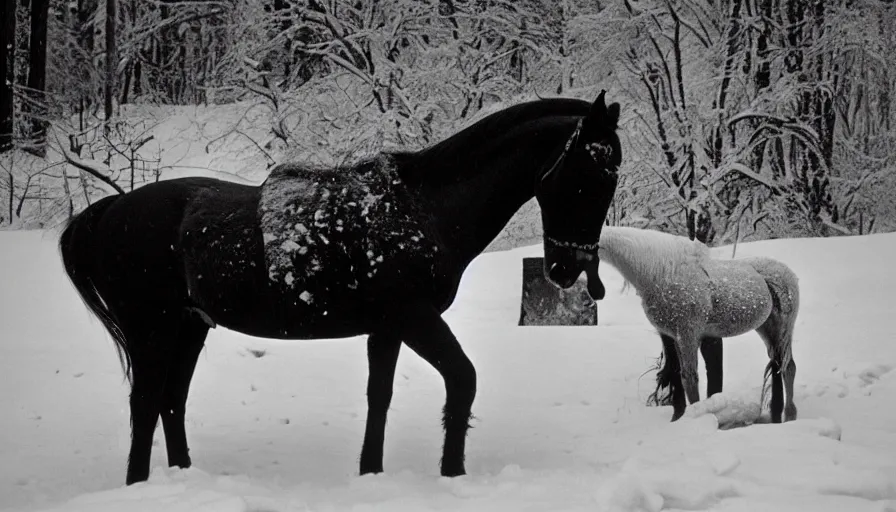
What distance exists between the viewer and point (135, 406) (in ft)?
13.0

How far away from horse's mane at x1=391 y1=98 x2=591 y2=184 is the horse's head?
0.78 ft

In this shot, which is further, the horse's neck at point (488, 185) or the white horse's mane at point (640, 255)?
the white horse's mane at point (640, 255)

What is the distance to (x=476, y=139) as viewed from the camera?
3887 millimetres

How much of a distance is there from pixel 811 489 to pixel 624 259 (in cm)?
245

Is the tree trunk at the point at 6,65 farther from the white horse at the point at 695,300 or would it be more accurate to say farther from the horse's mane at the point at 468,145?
the white horse at the point at 695,300

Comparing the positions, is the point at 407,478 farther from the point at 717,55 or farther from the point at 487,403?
the point at 717,55

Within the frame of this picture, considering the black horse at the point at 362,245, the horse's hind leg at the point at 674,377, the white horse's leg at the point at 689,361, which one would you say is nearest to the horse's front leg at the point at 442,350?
the black horse at the point at 362,245

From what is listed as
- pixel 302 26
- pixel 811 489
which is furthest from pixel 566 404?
pixel 302 26

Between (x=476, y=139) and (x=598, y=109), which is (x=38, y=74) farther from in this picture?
(x=598, y=109)

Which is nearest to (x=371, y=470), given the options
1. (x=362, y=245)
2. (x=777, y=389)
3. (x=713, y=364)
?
(x=362, y=245)

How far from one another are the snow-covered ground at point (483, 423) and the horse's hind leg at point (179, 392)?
256mm

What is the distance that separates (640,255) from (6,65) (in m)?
7.77

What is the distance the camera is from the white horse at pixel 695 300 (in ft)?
17.9

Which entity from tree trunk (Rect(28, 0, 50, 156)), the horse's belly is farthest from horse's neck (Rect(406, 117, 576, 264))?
tree trunk (Rect(28, 0, 50, 156))
